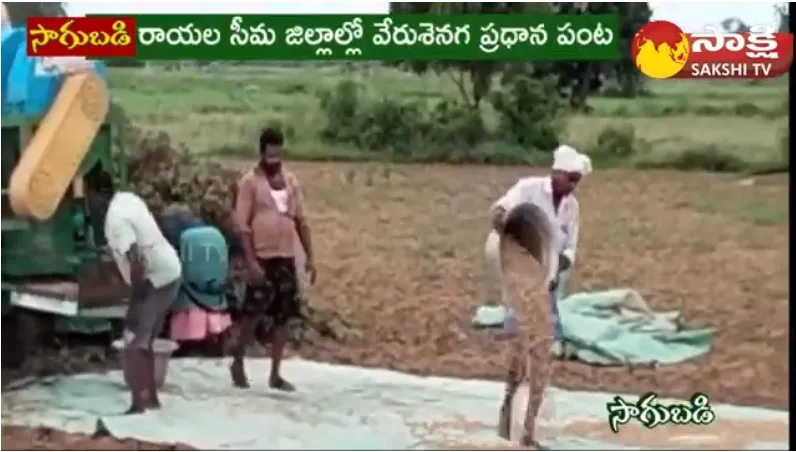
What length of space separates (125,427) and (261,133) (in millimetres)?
1078

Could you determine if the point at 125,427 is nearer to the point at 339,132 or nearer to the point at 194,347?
the point at 194,347

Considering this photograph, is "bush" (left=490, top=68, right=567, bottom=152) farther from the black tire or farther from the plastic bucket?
the black tire

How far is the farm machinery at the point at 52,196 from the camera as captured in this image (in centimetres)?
467

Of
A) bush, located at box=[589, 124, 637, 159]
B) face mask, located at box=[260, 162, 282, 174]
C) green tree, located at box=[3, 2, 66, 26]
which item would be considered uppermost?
green tree, located at box=[3, 2, 66, 26]

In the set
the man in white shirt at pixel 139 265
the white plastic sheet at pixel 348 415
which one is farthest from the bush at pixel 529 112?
the man in white shirt at pixel 139 265

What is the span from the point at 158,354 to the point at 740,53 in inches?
84.1

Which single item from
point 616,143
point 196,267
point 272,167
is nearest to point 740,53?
point 616,143

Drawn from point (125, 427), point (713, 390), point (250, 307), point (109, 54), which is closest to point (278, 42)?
point (109, 54)

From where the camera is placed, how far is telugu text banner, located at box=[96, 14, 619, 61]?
459 centimetres

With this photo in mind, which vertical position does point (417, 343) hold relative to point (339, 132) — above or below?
below

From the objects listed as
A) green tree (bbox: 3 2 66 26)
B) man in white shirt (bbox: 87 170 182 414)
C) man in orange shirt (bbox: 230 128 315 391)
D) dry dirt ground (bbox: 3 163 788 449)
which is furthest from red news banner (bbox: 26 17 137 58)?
dry dirt ground (bbox: 3 163 788 449)

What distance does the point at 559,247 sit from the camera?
15.4 ft

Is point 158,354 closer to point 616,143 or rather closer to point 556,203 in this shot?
point 556,203

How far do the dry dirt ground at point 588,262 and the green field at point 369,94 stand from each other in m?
0.10
